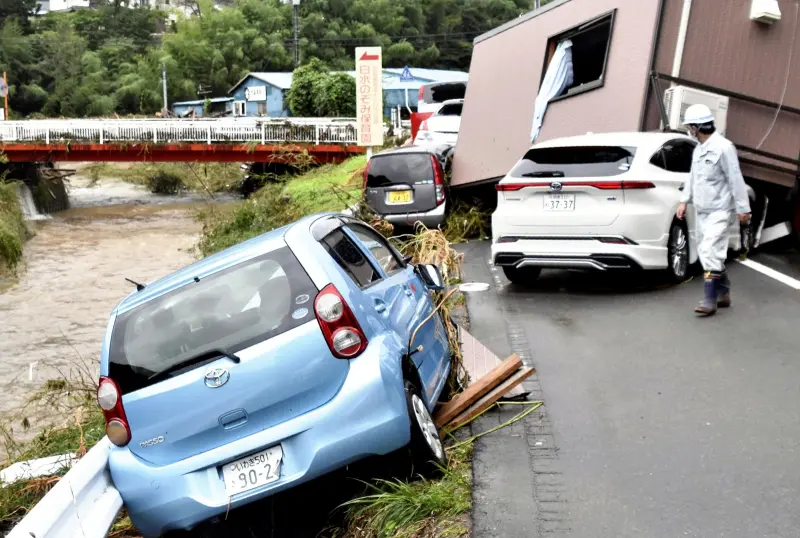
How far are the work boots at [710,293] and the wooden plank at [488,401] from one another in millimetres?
2938

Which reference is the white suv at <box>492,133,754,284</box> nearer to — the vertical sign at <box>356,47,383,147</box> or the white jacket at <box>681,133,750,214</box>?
the white jacket at <box>681,133,750,214</box>

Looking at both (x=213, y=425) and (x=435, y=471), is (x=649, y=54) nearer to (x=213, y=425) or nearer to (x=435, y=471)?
(x=435, y=471)

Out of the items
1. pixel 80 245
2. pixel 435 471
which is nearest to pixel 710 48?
pixel 435 471

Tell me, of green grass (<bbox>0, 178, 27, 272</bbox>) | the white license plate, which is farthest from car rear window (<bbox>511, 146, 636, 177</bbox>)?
green grass (<bbox>0, 178, 27, 272</bbox>)

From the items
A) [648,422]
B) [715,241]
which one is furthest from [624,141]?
[648,422]

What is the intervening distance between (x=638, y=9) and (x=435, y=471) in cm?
908

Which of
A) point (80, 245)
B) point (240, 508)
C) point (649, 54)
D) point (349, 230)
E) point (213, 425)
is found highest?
point (649, 54)

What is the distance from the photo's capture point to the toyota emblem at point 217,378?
468 cm

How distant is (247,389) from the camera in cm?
468

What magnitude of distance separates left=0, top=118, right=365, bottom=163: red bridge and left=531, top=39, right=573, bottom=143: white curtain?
21934 millimetres

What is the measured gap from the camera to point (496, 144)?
620 inches

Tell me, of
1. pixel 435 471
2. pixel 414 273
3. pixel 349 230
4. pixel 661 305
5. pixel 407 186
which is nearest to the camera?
pixel 435 471

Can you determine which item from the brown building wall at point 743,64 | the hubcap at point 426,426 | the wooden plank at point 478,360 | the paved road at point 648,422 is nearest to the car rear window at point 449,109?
the brown building wall at point 743,64

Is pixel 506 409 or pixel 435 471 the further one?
pixel 506 409
